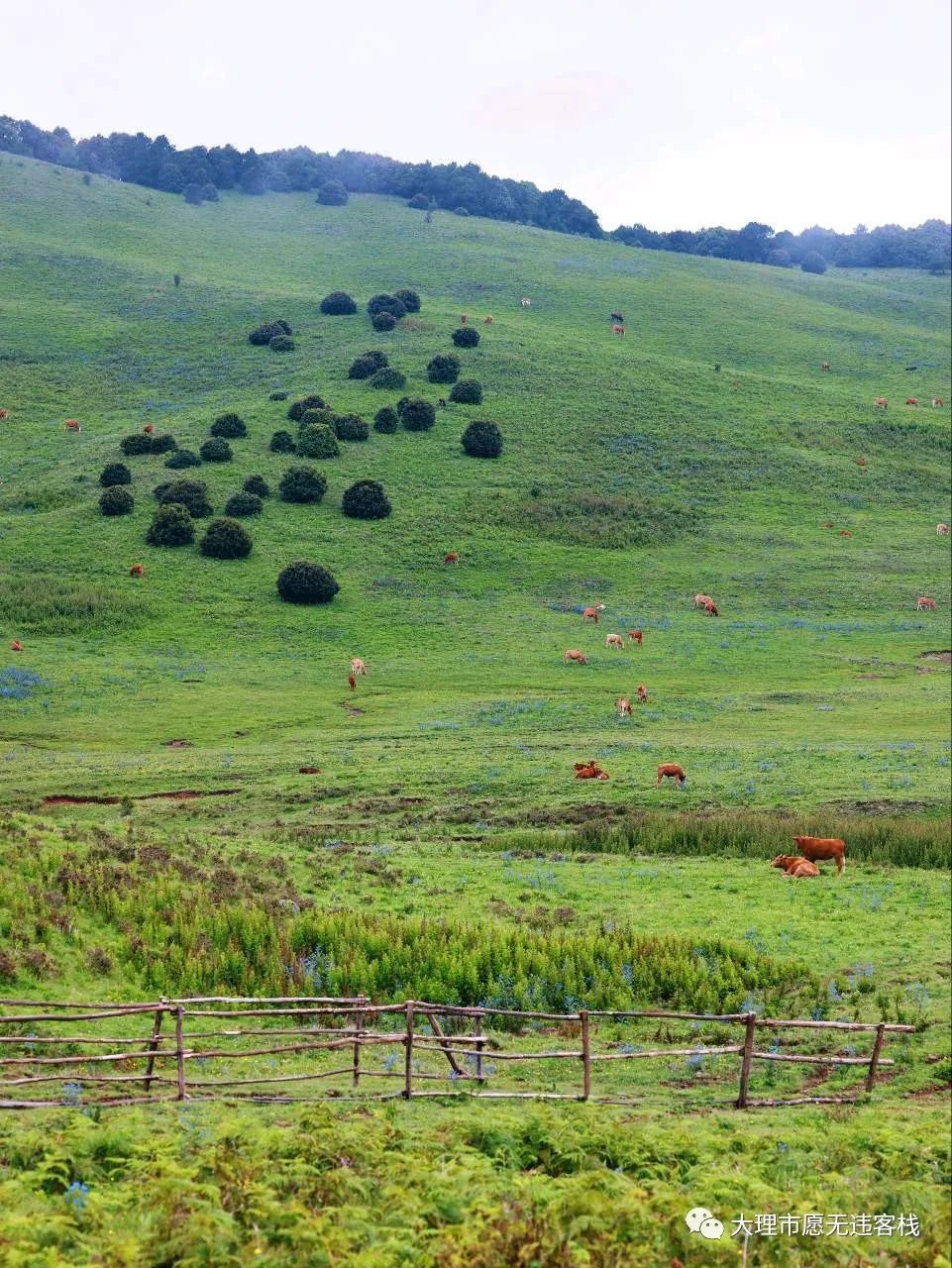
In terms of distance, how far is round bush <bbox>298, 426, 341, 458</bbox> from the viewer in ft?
267

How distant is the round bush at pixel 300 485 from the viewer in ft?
249

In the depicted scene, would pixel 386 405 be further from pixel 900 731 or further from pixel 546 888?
pixel 546 888

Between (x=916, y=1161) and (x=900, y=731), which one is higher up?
(x=916, y=1161)

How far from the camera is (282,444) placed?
8194cm

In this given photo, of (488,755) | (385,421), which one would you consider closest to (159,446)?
(385,421)

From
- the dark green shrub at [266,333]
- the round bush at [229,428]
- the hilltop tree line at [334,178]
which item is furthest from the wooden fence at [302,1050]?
the hilltop tree line at [334,178]

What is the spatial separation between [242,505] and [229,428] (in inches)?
512

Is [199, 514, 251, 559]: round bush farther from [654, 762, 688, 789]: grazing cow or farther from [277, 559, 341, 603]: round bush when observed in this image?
[654, 762, 688, 789]: grazing cow

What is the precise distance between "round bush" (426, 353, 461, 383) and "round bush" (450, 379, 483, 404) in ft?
7.71

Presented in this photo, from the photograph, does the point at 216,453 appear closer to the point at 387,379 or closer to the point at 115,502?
the point at 115,502

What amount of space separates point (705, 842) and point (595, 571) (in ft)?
137

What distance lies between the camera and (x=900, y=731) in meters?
45.3

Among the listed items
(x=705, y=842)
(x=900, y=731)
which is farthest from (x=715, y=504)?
(x=705, y=842)

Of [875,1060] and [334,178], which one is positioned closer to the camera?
[875,1060]
